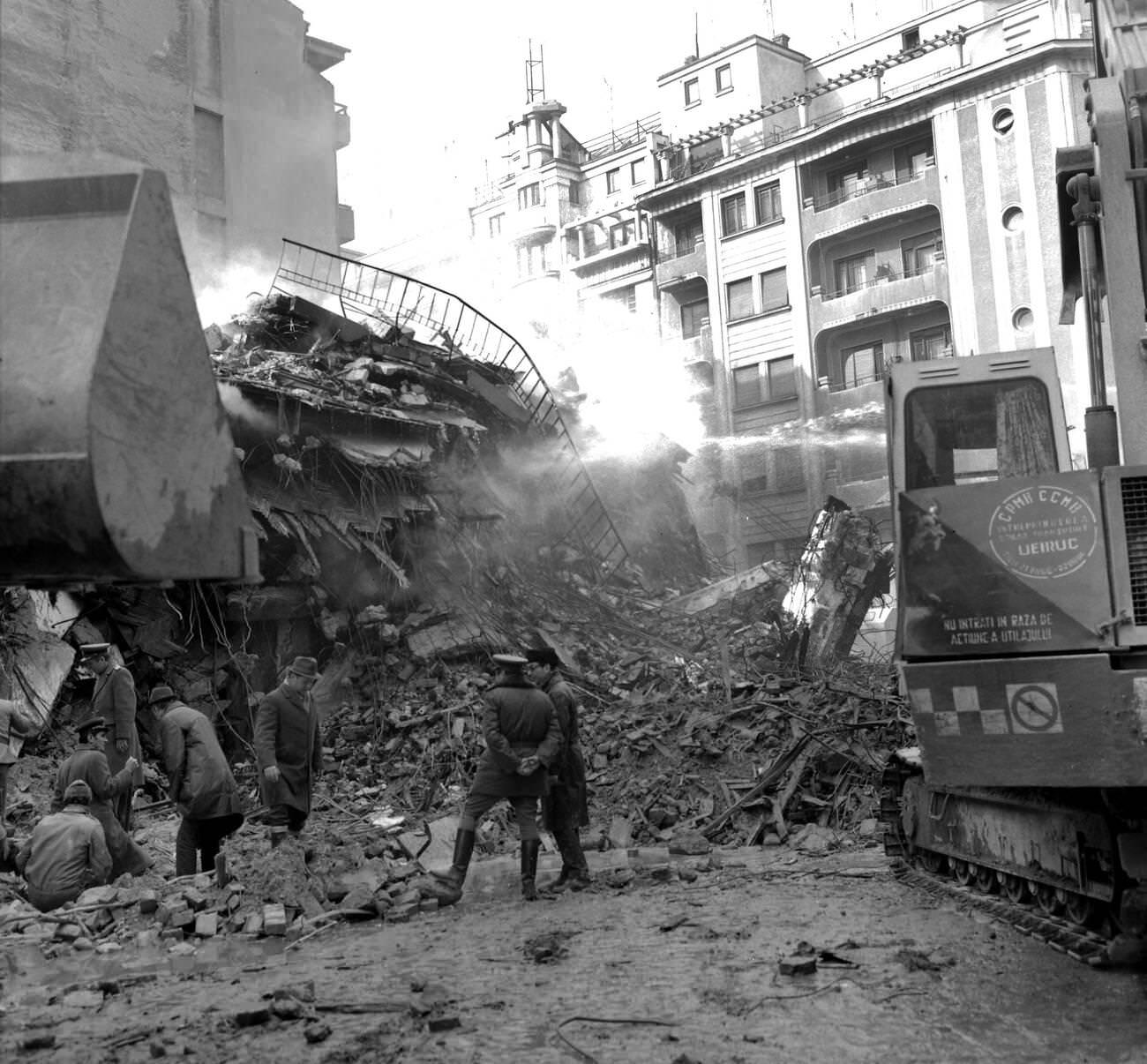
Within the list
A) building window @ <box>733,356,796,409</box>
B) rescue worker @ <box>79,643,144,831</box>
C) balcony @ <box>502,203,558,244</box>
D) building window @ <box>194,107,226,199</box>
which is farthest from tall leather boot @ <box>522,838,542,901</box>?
balcony @ <box>502,203,558,244</box>

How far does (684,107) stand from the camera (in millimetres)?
51156

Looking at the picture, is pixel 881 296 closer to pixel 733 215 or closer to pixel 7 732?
pixel 733 215

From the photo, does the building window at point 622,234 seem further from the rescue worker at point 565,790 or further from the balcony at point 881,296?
the rescue worker at point 565,790

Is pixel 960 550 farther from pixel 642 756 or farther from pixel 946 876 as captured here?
pixel 642 756

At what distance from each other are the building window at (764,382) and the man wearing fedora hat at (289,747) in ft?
114

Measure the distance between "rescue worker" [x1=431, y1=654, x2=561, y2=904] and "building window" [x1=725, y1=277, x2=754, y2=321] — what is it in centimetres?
3665

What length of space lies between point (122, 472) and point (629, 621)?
16.5 m

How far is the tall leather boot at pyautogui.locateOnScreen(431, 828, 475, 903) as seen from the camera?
897cm

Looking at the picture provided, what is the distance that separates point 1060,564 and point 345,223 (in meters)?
36.7

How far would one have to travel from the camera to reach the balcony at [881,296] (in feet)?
127

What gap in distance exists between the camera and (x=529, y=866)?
9.17 meters

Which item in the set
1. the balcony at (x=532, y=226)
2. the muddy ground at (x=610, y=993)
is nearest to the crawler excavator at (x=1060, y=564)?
the muddy ground at (x=610, y=993)

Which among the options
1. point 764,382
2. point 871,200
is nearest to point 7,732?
point 871,200

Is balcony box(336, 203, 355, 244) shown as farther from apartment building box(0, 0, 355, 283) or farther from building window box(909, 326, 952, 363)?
building window box(909, 326, 952, 363)
